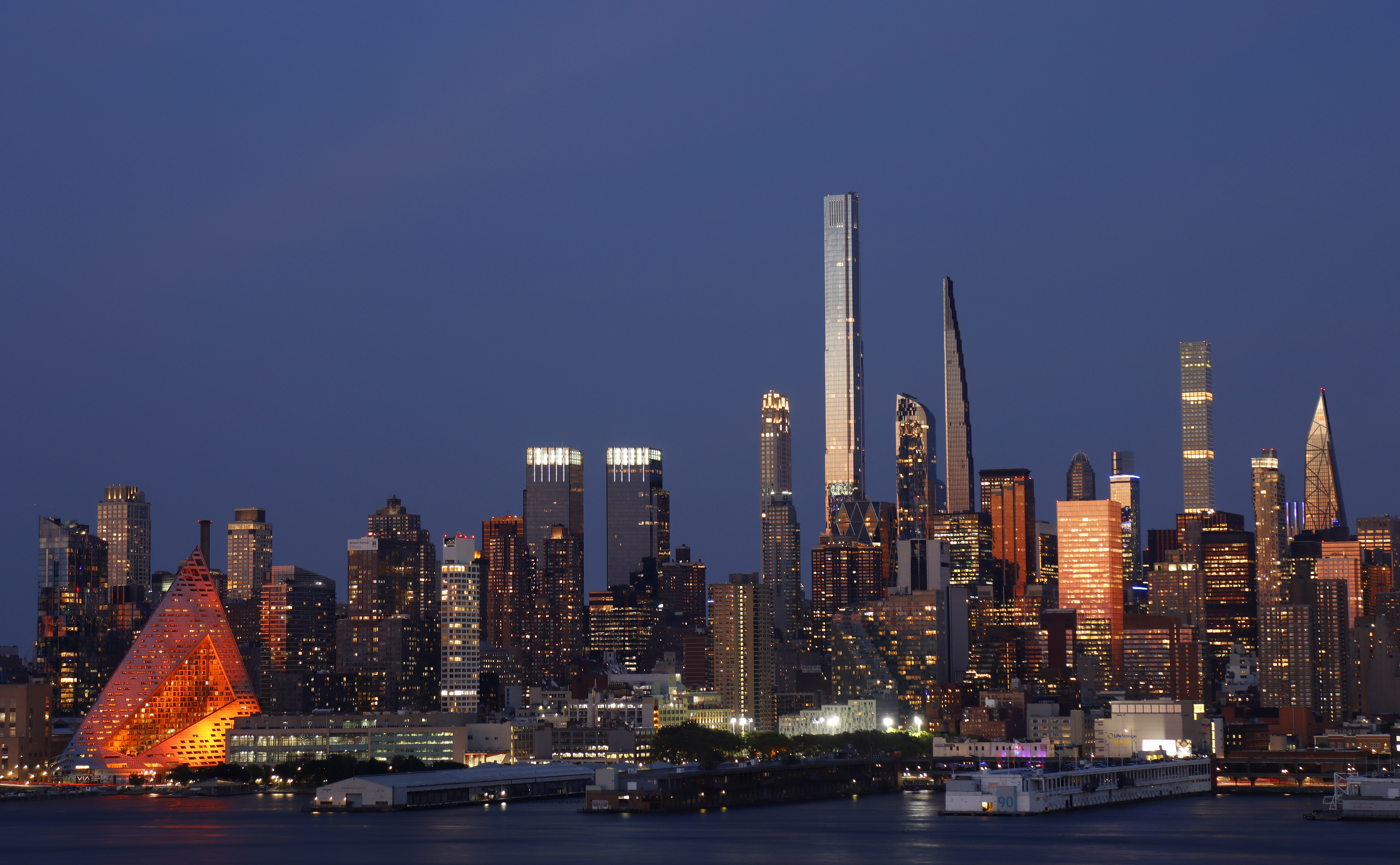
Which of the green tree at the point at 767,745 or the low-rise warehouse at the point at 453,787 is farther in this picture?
the green tree at the point at 767,745

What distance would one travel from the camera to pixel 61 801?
139m

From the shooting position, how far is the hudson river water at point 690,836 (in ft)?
300

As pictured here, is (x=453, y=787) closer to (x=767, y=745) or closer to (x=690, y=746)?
(x=690, y=746)

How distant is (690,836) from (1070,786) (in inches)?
1328

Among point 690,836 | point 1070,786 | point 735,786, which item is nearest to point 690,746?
point 735,786

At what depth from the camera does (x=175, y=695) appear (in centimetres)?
16412

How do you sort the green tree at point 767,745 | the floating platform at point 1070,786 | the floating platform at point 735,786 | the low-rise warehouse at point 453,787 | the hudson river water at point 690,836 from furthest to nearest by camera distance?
the green tree at point 767,745
the low-rise warehouse at point 453,787
the floating platform at point 735,786
the floating platform at point 1070,786
the hudson river water at point 690,836

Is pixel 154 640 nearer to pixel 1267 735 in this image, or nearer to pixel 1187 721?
pixel 1187 721

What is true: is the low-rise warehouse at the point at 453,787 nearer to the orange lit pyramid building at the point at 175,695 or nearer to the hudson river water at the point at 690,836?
the hudson river water at the point at 690,836

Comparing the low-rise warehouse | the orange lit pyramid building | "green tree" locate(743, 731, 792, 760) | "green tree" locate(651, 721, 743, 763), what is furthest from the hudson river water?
"green tree" locate(743, 731, 792, 760)

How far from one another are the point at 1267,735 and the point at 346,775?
3495 inches

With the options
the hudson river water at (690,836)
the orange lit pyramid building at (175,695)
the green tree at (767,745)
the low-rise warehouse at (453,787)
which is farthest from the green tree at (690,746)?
the orange lit pyramid building at (175,695)

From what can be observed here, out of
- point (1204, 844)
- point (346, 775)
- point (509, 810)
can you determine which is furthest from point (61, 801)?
point (1204, 844)

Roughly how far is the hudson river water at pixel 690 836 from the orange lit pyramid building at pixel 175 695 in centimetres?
2430
